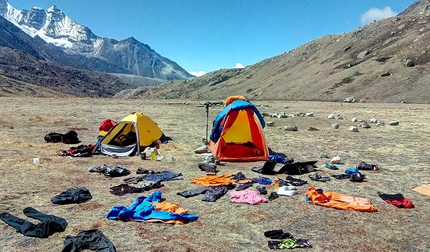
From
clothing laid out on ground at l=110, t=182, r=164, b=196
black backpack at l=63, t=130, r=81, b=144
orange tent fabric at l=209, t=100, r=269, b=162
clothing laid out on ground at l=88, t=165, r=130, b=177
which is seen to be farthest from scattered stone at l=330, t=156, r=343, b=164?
black backpack at l=63, t=130, r=81, b=144

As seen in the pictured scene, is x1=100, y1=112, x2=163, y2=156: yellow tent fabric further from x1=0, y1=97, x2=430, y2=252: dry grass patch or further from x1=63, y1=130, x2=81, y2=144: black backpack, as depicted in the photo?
x1=63, y1=130, x2=81, y2=144: black backpack

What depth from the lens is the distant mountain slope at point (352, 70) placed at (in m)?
52.6

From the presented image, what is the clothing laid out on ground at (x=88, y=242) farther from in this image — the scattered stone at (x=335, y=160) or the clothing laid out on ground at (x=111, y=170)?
the scattered stone at (x=335, y=160)

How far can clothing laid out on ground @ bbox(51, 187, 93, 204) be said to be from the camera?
8016mm

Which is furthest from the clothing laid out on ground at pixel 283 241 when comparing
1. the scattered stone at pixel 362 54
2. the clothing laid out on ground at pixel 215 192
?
the scattered stone at pixel 362 54

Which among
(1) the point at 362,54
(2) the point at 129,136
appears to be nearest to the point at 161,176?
(2) the point at 129,136

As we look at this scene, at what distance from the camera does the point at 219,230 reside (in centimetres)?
677

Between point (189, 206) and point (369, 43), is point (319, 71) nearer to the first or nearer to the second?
point (369, 43)

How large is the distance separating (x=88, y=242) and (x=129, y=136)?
9.89 m

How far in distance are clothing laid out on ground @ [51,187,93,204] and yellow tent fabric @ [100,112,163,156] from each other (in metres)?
5.50

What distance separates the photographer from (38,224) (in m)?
6.44

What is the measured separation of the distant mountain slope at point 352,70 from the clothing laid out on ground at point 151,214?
156 feet

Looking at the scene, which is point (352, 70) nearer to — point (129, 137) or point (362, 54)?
point (362, 54)

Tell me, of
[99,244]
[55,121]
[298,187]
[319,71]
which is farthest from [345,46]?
[99,244]
